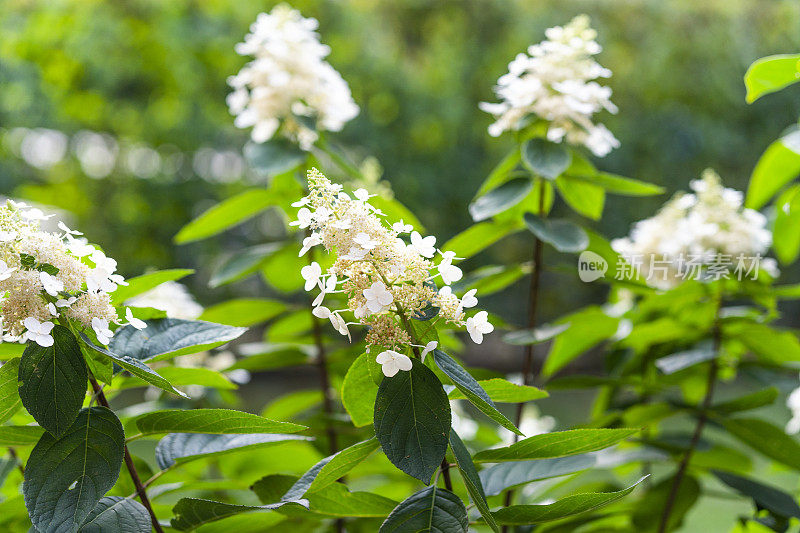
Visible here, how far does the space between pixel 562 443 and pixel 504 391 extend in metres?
0.05

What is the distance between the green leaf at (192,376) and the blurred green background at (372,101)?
332cm

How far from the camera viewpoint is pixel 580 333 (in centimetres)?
90

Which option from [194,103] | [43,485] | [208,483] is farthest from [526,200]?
[194,103]

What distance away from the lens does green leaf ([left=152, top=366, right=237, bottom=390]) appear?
0.55 m

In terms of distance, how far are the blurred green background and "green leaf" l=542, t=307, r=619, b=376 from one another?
10.1 ft

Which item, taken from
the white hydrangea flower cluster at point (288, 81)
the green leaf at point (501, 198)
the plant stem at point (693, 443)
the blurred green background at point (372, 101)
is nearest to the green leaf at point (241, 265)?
the white hydrangea flower cluster at point (288, 81)

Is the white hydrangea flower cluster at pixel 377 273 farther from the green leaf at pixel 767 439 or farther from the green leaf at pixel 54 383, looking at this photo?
the green leaf at pixel 767 439

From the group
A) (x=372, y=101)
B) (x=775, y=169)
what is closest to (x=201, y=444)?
(x=775, y=169)

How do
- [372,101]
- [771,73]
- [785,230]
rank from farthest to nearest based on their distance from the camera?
1. [372,101]
2. [785,230]
3. [771,73]

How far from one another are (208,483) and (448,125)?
397cm

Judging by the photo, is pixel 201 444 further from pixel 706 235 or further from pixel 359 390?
pixel 706 235

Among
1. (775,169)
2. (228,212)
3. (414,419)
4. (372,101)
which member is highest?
(372,101)

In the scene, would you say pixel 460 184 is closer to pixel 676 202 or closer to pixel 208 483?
pixel 676 202

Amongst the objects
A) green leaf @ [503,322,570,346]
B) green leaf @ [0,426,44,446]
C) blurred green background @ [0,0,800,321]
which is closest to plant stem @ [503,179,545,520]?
green leaf @ [503,322,570,346]
